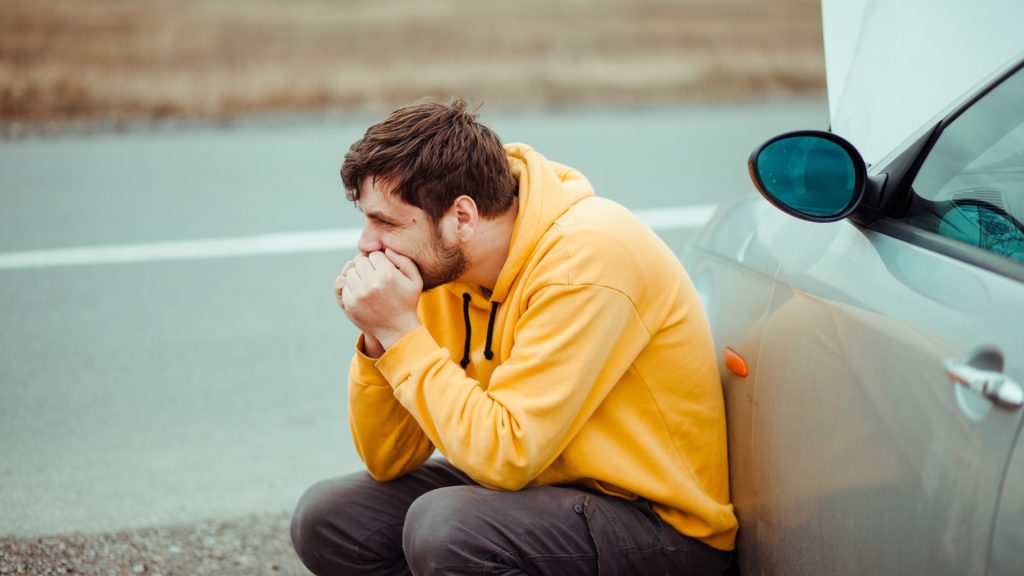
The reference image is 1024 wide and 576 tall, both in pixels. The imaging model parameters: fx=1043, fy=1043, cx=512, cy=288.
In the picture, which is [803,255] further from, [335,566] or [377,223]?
[335,566]

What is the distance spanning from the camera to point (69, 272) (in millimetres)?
6117

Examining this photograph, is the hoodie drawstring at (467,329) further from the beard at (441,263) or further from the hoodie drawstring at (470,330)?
the beard at (441,263)

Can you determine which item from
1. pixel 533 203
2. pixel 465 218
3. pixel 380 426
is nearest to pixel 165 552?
pixel 380 426

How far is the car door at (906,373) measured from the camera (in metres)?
1.51

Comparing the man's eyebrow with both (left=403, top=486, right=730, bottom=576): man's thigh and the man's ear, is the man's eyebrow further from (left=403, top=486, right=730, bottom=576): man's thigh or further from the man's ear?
Result: (left=403, top=486, right=730, bottom=576): man's thigh

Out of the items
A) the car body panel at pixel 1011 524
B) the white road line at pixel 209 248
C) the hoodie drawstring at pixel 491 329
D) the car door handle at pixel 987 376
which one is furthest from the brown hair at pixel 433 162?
the white road line at pixel 209 248

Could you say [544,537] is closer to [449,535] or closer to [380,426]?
[449,535]

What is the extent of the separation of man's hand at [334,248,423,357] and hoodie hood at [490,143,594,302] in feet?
0.66

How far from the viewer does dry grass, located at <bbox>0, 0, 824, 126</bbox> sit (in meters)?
11.4

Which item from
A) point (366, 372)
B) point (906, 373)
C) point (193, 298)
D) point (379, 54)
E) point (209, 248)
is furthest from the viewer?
point (379, 54)

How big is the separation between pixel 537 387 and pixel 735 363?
19.4 inches

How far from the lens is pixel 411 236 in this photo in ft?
7.89

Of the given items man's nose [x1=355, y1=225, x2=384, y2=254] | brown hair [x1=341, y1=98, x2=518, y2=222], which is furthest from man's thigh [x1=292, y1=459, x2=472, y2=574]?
brown hair [x1=341, y1=98, x2=518, y2=222]

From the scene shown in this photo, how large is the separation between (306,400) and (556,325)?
2.55m
